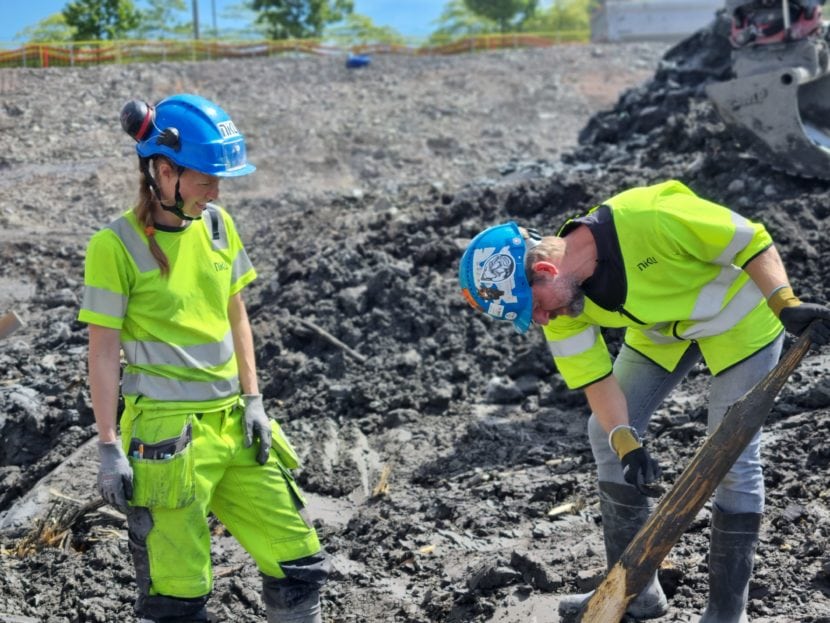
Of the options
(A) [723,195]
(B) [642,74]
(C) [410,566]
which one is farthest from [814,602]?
(B) [642,74]

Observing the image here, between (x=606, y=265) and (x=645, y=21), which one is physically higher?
(x=645, y=21)

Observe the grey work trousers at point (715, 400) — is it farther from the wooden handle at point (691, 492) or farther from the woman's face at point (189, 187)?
the woman's face at point (189, 187)

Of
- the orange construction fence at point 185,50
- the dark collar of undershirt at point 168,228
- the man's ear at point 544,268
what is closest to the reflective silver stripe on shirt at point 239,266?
the dark collar of undershirt at point 168,228

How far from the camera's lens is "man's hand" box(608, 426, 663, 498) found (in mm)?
3484

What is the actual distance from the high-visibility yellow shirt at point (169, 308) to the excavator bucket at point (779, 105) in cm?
586

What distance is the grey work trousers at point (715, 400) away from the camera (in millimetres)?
3533

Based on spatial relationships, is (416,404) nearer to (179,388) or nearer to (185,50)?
(179,388)

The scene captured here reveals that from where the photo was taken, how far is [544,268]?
10.9 feet

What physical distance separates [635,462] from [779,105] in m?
5.54

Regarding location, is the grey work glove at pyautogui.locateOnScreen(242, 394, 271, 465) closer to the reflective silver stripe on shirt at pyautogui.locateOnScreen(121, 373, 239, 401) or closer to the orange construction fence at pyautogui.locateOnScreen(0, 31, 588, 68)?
the reflective silver stripe on shirt at pyautogui.locateOnScreen(121, 373, 239, 401)

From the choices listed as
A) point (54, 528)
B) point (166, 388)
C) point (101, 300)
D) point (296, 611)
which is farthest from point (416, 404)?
point (101, 300)

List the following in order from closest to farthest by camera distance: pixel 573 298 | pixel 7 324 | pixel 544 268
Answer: pixel 544 268 < pixel 573 298 < pixel 7 324

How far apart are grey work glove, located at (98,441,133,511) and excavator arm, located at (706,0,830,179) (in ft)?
21.0

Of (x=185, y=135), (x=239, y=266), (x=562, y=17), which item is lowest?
(x=239, y=266)
